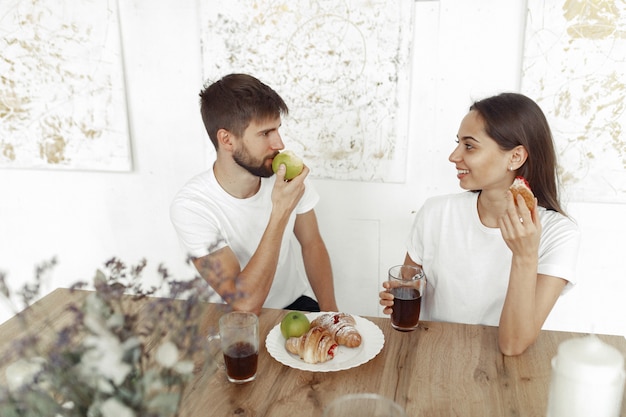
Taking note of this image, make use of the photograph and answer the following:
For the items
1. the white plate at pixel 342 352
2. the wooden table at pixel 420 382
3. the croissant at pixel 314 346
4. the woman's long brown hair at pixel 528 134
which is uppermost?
the woman's long brown hair at pixel 528 134

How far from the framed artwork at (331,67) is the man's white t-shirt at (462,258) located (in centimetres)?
66

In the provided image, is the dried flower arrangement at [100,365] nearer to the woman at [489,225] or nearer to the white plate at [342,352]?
the white plate at [342,352]

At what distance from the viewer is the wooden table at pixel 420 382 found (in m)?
1.06

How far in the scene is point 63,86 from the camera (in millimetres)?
2564

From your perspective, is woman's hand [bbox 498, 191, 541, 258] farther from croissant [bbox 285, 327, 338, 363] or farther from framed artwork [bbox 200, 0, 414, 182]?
framed artwork [bbox 200, 0, 414, 182]

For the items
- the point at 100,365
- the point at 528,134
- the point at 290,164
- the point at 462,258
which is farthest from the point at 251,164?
the point at 100,365

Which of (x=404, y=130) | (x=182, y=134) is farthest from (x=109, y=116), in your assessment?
(x=404, y=130)

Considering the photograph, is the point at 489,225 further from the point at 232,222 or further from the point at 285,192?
the point at 232,222

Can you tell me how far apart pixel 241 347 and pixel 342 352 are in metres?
0.25

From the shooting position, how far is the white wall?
218 centimetres

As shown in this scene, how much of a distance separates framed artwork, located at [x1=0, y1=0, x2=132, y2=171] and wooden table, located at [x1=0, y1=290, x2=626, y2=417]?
1.61 meters

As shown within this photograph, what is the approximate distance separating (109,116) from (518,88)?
6.12 feet

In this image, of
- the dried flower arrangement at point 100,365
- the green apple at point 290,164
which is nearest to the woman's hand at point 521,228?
the green apple at point 290,164

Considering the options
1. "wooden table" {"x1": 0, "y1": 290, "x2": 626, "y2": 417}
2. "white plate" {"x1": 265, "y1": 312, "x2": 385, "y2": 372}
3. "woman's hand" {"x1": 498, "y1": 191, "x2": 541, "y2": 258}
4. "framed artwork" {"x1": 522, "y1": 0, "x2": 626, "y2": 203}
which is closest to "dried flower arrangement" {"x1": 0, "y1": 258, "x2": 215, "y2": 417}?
"wooden table" {"x1": 0, "y1": 290, "x2": 626, "y2": 417}
